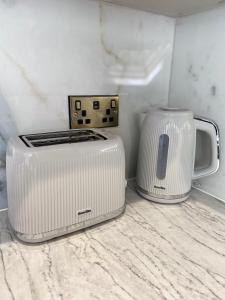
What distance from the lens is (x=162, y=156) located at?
0.65m

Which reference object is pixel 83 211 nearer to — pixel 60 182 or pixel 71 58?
pixel 60 182

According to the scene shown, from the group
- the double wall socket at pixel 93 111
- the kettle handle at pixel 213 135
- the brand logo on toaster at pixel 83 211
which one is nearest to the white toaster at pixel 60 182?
the brand logo on toaster at pixel 83 211

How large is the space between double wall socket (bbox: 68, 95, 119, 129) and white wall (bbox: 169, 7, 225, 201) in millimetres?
246

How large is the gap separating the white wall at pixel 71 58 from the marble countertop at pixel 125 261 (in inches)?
10.8

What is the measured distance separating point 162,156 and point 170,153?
0.08ft

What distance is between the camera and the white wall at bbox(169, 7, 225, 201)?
671 mm

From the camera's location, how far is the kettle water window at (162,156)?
2.10ft

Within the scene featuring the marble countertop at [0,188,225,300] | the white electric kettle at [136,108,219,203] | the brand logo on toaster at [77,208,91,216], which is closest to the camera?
the marble countertop at [0,188,225,300]

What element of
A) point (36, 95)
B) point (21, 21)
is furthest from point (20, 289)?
point (21, 21)

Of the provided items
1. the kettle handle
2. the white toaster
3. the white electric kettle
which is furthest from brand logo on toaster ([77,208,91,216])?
the kettle handle

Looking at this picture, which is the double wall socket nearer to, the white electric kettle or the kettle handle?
the white electric kettle

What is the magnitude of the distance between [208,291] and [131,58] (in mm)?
626

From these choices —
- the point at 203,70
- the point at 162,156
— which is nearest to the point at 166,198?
the point at 162,156

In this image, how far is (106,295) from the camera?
39 centimetres
